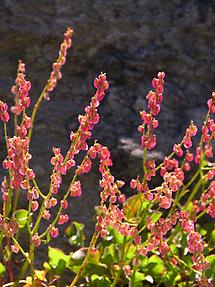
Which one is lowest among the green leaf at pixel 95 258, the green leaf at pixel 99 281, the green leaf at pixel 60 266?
the green leaf at pixel 99 281

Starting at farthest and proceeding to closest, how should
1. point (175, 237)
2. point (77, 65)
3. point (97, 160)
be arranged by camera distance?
1. point (77, 65)
2. point (97, 160)
3. point (175, 237)

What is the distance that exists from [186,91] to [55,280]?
35.9 inches

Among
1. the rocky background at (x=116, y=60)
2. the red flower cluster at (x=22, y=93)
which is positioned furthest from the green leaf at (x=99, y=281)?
the red flower cluster at (x=22, y=93)

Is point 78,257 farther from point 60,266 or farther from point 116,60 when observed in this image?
point 116,60

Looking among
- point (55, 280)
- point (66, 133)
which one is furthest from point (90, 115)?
point (66, 133)

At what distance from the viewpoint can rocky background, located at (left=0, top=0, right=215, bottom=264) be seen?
2531 millimetres

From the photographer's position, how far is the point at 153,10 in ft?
9.23

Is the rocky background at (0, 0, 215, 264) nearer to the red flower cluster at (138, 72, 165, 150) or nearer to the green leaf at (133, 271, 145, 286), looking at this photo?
the green leaf at (133, 271, 145, 286)

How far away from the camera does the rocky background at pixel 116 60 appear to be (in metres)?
2.53

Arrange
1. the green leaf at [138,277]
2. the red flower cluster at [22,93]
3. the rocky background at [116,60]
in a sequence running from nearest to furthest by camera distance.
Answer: the red flower cluster at [22,93], the green leaf at [138,277], the rocky background at [116,60]

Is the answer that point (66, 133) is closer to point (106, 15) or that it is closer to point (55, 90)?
point (55, 90)

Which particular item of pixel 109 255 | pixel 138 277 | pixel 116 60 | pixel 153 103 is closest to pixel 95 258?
pixel 109 255

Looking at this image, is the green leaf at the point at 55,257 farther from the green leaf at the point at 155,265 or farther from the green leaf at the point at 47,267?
the green leaf at the point at 155,265

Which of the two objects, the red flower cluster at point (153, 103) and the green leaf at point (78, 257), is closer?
the red flower cluster at point (153, 103)
